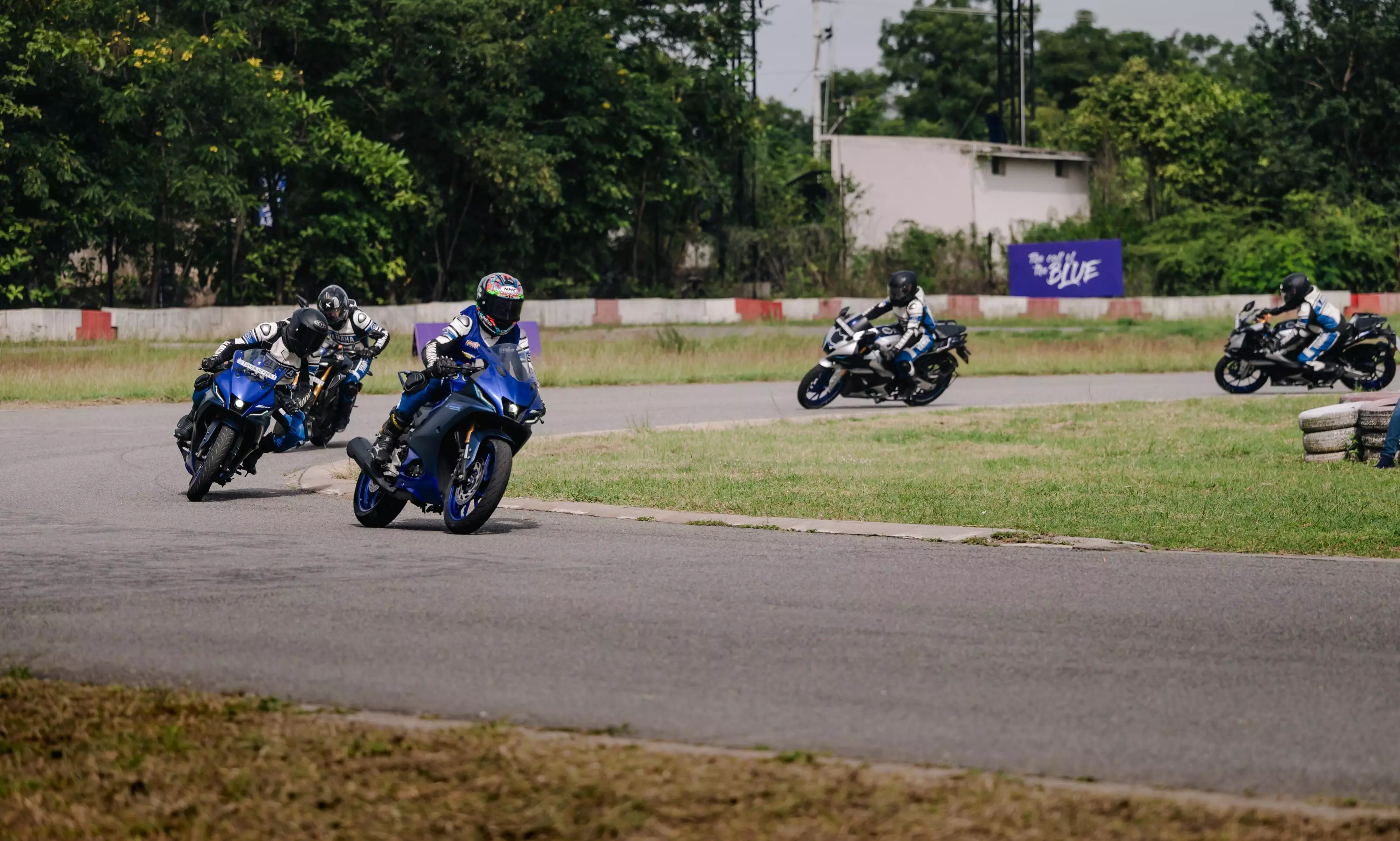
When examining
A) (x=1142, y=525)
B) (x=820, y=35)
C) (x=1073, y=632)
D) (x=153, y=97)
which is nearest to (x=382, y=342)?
(x=1142, y=525)

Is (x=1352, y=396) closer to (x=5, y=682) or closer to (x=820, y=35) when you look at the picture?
(x=5, y=682)

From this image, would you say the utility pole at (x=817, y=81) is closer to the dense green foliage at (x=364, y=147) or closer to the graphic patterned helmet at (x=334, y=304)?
Result: the dense green foliage at (x=364, y=147)

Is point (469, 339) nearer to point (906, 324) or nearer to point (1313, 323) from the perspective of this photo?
point (906, 324)

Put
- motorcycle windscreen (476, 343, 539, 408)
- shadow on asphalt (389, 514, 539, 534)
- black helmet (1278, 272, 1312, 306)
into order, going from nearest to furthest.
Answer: motorcycle windscreen (476, 343, 539, 408)
shadow on asphalt (389, 514, 539, 534)
black helmet (1278, 272, 1312, 306)

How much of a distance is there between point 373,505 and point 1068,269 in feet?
133

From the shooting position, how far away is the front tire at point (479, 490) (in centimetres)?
1053

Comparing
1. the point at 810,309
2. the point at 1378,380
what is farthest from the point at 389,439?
the point at 810,309

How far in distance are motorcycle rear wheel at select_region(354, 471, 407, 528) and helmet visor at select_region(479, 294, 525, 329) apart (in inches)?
52.5

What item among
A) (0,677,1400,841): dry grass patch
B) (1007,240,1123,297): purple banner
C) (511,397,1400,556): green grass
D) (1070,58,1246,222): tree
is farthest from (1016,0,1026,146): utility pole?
(0,677,1400,841): dry grass patch

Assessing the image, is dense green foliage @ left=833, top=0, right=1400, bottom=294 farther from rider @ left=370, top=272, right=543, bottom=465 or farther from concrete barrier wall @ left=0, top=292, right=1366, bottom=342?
rider @ left=370, top=272, right=543, bottom=465

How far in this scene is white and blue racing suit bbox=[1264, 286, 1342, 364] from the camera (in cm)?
2412

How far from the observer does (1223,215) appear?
2367 inches

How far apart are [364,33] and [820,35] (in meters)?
20.4

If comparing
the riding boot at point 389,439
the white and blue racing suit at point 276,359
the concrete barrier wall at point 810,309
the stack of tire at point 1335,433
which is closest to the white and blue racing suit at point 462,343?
the riding boot at point 389,439
